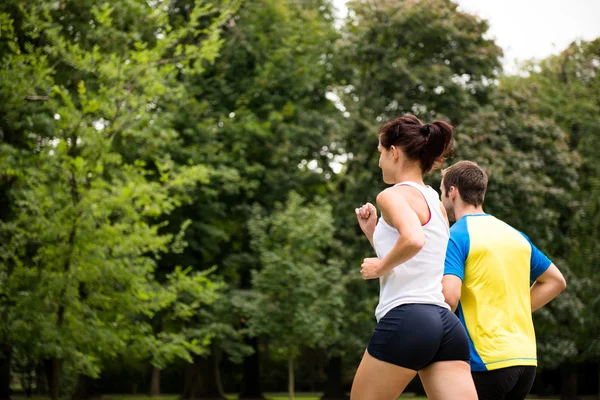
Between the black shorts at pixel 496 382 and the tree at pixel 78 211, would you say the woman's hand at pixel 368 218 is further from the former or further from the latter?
the tree at pixel 78 211

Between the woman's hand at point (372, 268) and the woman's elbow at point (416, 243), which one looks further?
the woman's hand at point (372, 268)

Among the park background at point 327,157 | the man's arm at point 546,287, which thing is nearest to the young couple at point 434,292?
the man's arm at point 546,287

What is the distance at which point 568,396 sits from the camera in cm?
3084

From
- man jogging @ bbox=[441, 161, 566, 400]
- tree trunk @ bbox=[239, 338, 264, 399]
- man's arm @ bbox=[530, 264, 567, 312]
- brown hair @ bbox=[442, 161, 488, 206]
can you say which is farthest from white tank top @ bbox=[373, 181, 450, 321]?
tree trunk @ bbox=[239, 338, 264, 399]

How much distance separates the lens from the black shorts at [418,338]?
10.7 ft

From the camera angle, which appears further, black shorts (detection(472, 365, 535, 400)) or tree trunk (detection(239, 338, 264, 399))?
tree trunk (detection(239, 338, 264, 399))

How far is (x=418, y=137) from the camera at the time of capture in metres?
3.49

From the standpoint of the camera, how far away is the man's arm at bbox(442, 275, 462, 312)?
145 inches

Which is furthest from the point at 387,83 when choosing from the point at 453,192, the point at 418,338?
the point at 418,338

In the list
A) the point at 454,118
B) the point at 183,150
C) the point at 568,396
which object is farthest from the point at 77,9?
the point at 568,396

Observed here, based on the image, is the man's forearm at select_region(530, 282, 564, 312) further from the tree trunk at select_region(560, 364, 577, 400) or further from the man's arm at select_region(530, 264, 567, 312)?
the tree trunk at select_region(560, 364, 577, 400)

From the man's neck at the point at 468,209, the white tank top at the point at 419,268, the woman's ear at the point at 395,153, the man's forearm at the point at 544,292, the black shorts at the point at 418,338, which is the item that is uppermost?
the woman's ear at the point at 395,153

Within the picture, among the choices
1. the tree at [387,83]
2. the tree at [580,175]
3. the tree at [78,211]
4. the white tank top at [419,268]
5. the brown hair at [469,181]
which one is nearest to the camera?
the white tank top at [419,268]

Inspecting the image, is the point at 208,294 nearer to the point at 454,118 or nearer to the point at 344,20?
the point at 454,118
